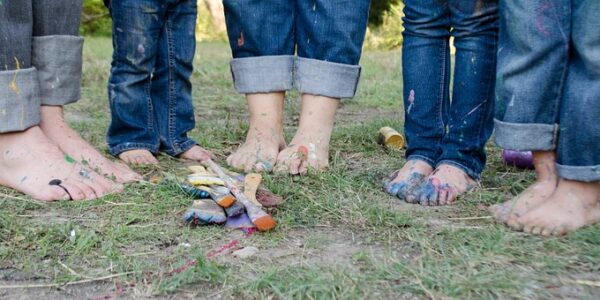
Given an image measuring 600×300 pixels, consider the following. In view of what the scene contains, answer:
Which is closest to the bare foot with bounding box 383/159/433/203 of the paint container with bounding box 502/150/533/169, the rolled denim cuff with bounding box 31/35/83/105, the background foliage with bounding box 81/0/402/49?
the paint container with bounding box 502/150/533/169

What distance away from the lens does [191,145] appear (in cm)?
244

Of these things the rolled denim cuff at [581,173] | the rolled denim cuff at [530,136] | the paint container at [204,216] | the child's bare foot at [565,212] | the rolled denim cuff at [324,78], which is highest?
the rolled denim cuff at [324,78]

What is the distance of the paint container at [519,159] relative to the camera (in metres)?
2.21

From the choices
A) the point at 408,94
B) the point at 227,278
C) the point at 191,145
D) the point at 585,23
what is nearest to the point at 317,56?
the point at 408,94

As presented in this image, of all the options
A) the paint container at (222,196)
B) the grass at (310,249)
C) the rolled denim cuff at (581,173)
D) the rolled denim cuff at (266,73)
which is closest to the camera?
the grass at (310,249)

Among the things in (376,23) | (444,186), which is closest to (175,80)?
(444,186)

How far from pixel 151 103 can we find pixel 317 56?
0.61 metres

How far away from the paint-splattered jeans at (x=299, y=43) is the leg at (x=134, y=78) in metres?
0.26

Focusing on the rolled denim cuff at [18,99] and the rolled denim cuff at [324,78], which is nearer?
the rolled denim cuff at [18,99]

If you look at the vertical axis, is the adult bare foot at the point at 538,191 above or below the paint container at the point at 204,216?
above

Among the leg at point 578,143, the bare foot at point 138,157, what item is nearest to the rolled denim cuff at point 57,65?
the bare foot at point 138,157

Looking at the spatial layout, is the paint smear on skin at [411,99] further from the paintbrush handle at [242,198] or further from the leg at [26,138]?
the leg at [26,138]

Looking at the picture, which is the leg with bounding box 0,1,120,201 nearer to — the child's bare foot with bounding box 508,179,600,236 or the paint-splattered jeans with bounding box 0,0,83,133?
the paint-splattered jeans with bounding box 0,0,83,133

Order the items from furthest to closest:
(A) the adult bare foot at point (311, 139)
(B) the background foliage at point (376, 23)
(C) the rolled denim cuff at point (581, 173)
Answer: (B) the background foliage at point (376, 23)
(A) the adult bare foot at point (311, 139)
(C) the rolled denim cuff at point (581, 173)
